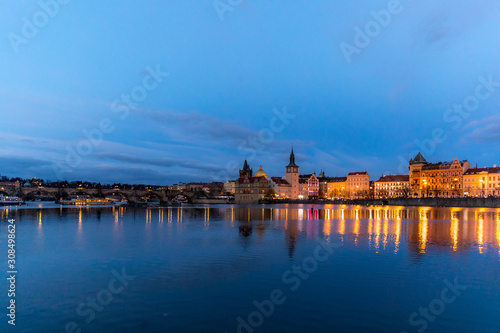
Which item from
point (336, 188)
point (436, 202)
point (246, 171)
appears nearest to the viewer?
point (436, 202)

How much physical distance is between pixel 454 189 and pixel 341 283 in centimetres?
13789

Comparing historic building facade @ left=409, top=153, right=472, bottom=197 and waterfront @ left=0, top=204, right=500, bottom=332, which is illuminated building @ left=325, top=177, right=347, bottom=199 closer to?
historic building facade @ left=409, top=153, right=472, bottom=197

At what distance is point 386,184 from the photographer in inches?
6668

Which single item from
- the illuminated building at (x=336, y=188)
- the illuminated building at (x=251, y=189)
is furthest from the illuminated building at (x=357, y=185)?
the illuminated building at (x=251, y=189)

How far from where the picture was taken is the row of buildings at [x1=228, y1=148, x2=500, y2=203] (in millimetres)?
131375

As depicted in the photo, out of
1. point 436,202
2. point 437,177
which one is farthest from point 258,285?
point 437,177

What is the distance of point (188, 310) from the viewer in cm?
1318

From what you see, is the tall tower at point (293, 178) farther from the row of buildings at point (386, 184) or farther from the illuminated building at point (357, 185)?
the illuminated building at point (357, 185)

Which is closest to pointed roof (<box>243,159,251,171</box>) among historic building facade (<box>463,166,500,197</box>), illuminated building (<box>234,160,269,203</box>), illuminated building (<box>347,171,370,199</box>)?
illuminated building (<box>234,160,269,203</box>)

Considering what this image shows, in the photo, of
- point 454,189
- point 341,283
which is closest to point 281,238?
point 341,283

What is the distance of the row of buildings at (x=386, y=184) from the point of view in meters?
131

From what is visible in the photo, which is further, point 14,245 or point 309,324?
point 14,245

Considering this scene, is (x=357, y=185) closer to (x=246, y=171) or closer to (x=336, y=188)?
(x=336, y=188)

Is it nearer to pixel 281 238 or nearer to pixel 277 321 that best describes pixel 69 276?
pixel 277 321
